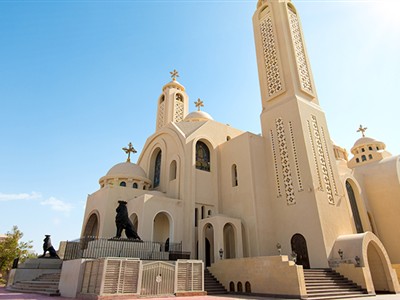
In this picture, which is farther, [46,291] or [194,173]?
[194,173]

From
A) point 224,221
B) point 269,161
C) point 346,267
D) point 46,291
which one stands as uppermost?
point 269,161

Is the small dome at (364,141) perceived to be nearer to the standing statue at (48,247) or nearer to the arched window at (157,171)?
the arched window at (157,171)

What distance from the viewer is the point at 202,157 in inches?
705

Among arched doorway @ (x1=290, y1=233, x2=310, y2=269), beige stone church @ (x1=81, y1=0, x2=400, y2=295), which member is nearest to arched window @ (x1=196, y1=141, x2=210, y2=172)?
beige stone church @ (x1=81, y1=0, x2=400, y2=295)

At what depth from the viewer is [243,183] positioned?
15578 mm

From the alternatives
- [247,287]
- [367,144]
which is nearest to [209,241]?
[247,287]

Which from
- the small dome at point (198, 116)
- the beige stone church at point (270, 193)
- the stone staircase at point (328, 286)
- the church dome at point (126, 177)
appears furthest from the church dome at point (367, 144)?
the church dome at point (126, 177)

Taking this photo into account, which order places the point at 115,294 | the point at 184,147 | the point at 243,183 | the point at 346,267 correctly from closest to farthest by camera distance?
the point at 115,294 → the point at 346,267 → the point at 243,183 → the point at 184,147

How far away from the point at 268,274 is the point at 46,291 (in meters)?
7.90

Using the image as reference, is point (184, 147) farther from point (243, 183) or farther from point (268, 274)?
point (268, 274)

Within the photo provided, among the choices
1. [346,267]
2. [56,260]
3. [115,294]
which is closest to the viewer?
[115,294]

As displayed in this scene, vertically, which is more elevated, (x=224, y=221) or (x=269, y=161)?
(x=269, y=161)

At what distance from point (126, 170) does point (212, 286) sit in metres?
9.97

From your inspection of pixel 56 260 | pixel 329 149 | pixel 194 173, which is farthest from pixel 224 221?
pixel 56 260
